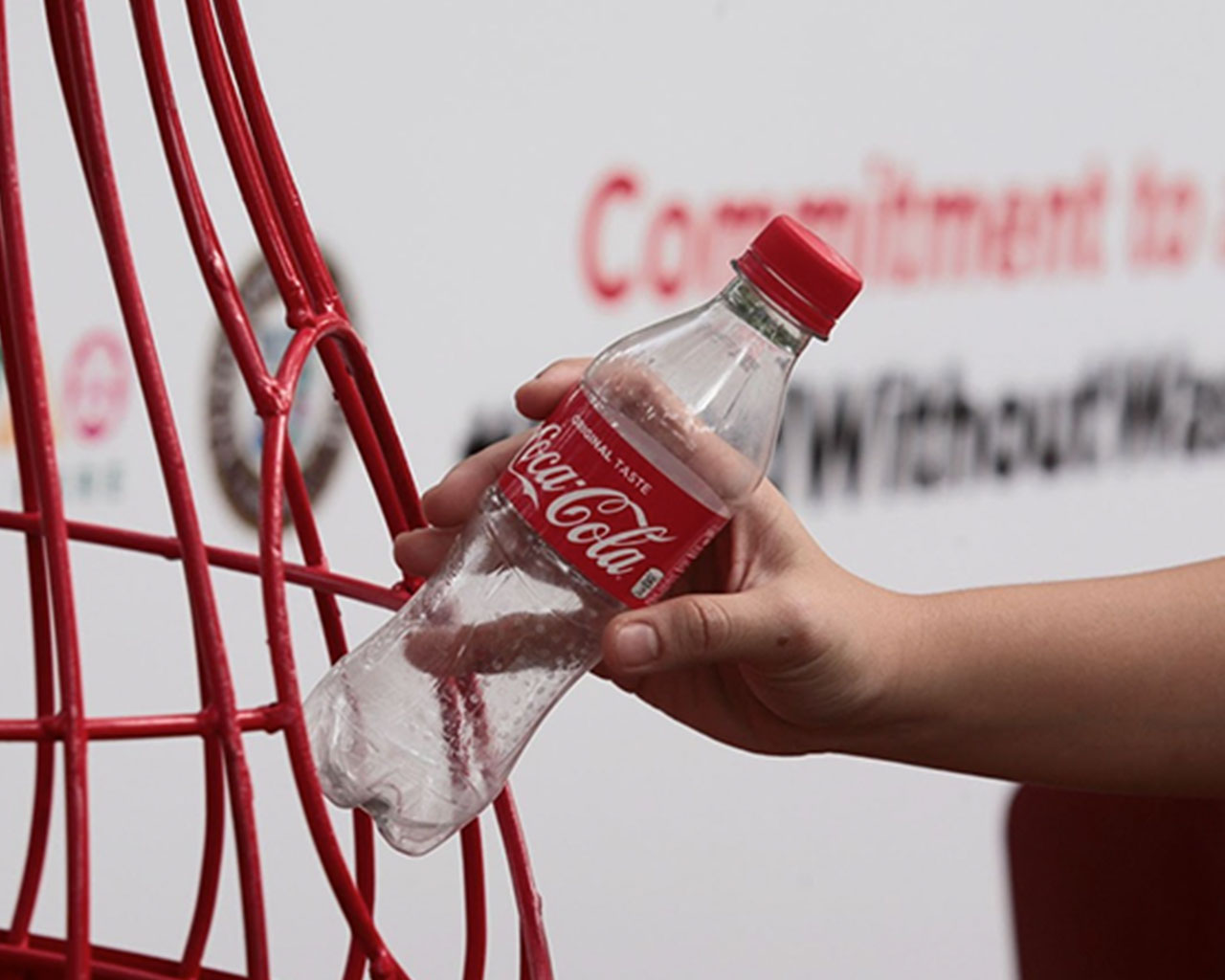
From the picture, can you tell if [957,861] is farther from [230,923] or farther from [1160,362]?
[230,923]

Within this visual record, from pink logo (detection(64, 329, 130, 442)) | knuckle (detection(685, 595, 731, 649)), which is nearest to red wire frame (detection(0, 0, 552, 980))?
knuckle (detection(685, 595, 731, 649))

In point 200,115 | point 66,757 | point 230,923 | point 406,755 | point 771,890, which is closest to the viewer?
point 66,757

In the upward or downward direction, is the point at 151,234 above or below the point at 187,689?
above

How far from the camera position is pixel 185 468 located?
0.52m

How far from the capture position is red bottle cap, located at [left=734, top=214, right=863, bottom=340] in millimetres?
584

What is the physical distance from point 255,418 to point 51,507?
0.94 m

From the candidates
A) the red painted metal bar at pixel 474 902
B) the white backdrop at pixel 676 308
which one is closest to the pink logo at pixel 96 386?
the white backdrop at pixel 676 308

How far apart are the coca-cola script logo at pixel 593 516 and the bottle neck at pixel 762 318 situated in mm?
79

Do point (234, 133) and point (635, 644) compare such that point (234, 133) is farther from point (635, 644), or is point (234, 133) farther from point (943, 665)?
point (943, 665)

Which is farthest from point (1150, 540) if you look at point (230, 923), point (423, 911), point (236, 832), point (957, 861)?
point (236, 832)

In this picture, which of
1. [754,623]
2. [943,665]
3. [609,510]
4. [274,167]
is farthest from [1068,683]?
[274,167]

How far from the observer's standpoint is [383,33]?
146cm

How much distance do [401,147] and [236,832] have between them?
3.46 ft

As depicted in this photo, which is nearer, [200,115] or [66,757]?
[66,757]
